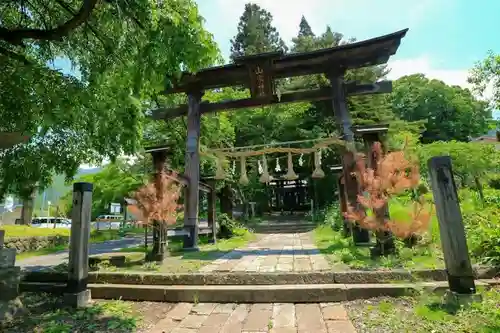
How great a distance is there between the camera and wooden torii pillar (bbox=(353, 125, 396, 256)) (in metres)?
5.01

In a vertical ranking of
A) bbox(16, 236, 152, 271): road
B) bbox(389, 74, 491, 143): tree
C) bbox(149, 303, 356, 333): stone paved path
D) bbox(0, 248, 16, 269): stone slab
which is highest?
bbox(389, 74, 491, 143): tree

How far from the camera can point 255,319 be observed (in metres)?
3.19

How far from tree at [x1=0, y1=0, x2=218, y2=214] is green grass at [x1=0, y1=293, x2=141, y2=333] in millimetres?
2303

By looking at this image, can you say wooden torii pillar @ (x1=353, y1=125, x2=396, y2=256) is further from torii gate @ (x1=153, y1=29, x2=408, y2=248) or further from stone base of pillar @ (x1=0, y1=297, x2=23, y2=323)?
stone base of pillar @ (x1=0, y1=297, x2=23, y2=323)

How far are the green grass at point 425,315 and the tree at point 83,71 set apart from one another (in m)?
3.52

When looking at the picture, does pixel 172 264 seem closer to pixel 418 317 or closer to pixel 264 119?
pixel 418 317

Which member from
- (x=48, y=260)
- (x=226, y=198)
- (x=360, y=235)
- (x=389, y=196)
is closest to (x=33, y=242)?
(x=48, y=260)

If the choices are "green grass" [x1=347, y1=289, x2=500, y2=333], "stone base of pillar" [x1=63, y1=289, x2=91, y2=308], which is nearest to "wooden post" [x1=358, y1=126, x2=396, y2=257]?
"green grass" [x1=347, y1=289, x2=500, y2=333]

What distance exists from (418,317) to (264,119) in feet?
58.9

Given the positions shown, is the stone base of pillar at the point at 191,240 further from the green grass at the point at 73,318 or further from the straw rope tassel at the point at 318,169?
the straw rope tassel at the point at 318,169

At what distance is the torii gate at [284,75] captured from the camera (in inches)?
275

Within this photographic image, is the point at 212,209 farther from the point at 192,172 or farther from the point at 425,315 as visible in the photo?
the point at 425,315

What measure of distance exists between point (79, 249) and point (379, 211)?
191 inches

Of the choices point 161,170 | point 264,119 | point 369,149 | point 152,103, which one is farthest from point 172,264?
point 264,119
